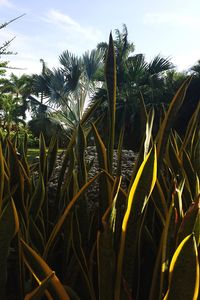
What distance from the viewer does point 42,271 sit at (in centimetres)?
84

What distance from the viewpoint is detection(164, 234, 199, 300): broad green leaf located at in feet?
2.37

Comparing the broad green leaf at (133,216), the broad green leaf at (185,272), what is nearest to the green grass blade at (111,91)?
the broad green leaf at (133,216)

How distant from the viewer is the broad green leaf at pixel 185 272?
724mm

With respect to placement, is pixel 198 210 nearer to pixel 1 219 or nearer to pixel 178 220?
pixel 178 220

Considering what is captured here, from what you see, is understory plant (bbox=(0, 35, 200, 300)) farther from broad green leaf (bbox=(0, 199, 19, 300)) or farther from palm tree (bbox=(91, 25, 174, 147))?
palm tree (bbox=(91, 25, 174, 147))

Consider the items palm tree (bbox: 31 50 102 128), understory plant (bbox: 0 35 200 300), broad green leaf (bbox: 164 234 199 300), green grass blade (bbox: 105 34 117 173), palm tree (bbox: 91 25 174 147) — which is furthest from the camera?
palm tree (bbox: 31 50 102 128)

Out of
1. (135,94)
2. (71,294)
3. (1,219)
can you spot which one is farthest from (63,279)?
(135,94)

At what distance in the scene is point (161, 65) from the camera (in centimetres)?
1544

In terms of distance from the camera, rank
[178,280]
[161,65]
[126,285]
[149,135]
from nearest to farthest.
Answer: [178,280] → [126,285] → [149,135] → [161,65]

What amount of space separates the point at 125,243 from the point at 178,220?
116 mm

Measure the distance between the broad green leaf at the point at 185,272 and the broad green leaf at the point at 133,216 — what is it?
6.3 inches

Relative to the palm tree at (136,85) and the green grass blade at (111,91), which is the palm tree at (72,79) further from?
the green grass blade at (111,91)

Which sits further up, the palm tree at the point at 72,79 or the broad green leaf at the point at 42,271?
the palm tree at the point at 72,79

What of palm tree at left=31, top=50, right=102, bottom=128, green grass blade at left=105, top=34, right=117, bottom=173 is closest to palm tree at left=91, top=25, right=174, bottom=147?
palm tree at left=31, top=50, right=102, bottom=128
